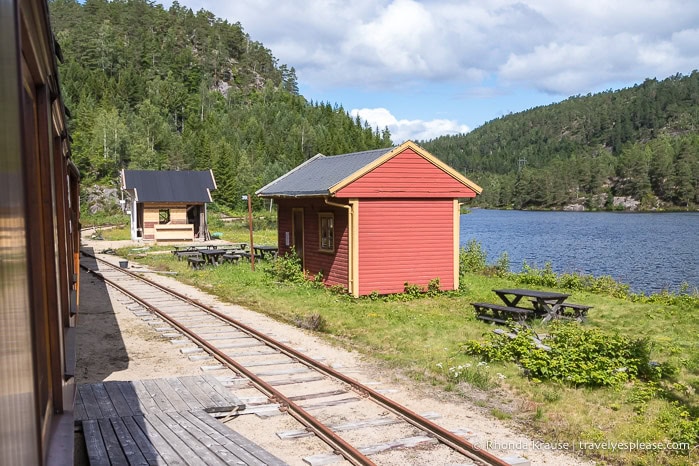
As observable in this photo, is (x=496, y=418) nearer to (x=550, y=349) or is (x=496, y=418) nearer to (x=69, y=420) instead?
(x=550, y=349)

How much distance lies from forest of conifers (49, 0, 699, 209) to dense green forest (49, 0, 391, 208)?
0.77 ft

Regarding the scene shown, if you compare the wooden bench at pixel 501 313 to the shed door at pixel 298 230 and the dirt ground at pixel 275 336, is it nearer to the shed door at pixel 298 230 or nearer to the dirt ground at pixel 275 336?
the dirt ground at pixel 275 336

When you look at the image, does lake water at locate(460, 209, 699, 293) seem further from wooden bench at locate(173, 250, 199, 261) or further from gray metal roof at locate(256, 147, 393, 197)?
wooden bench at locate(173, 250, 199, 261)

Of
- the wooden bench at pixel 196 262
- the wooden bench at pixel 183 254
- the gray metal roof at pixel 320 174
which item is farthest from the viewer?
the wooden bench at pixel 183 254

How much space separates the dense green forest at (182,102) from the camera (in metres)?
78.6

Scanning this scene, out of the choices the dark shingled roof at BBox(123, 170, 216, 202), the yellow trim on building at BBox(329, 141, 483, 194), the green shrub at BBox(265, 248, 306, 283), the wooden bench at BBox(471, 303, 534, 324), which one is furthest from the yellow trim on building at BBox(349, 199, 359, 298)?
the dark shingled roof at BBox(123, 170, 216, 202)

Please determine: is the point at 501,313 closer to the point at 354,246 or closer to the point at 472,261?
the point at 354,246

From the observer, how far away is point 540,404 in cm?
908

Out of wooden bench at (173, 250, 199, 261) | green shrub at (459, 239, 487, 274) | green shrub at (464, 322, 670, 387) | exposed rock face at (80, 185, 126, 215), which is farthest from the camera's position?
A: exposed rock face at (80, 185, 126, 215)

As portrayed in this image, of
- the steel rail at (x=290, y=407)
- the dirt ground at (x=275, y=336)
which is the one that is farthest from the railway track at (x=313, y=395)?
the dirt ground at (x=275, y=336)

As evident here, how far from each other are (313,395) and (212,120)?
10186 centimetres

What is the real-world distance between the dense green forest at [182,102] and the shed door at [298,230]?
35947 mm

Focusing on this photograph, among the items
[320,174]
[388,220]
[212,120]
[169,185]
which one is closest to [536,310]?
[388,220]

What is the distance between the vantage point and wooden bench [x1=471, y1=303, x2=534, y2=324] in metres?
14.9
